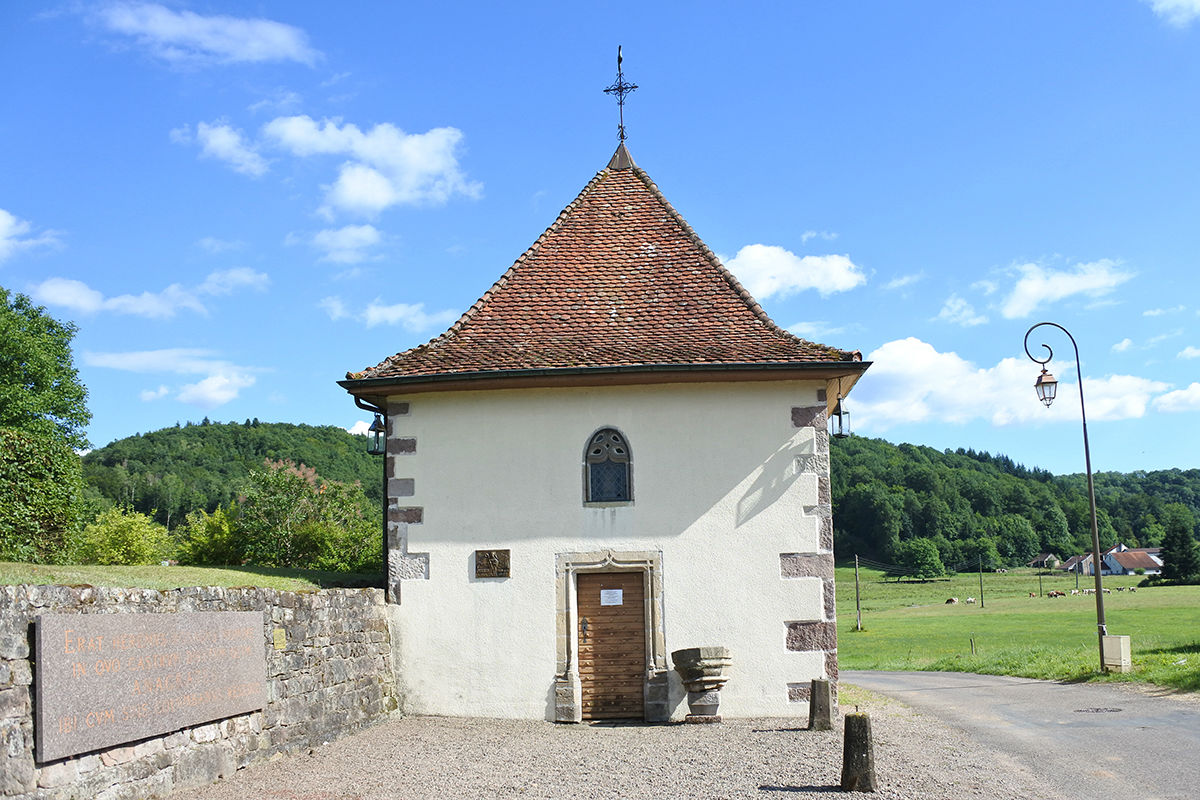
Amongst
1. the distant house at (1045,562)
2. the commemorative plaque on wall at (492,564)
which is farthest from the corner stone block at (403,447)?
the distant house at (1045,562)

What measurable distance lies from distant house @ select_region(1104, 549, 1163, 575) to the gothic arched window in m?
124

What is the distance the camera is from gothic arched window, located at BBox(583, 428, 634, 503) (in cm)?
1250

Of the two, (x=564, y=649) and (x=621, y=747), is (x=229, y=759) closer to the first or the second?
(x=621, y=747)

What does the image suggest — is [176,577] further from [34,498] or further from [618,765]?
[618,765]

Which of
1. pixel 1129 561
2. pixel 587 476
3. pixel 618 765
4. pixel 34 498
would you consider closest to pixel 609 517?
pixel 587 476

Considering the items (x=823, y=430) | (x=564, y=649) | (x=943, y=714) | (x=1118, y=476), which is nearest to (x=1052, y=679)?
(x=943, y=714)

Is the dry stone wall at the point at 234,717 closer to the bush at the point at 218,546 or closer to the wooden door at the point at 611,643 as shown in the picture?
the wooden door at the point at 611,643

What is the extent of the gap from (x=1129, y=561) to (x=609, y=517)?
128 m

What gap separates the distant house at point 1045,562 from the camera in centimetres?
10598

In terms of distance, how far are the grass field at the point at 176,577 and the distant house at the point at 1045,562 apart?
105686 mm

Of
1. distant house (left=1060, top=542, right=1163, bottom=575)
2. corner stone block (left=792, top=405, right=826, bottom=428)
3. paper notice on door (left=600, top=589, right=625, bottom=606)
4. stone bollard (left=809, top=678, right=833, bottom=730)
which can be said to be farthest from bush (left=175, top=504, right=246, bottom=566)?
distant house (left=1060, top=542, right=1163, bottom=575)

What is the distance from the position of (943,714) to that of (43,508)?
11.7 m

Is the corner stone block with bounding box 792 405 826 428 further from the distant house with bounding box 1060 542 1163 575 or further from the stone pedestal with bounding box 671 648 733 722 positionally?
the distant house with bounding box 1060 542 1163 575

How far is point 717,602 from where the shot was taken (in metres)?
12.1
